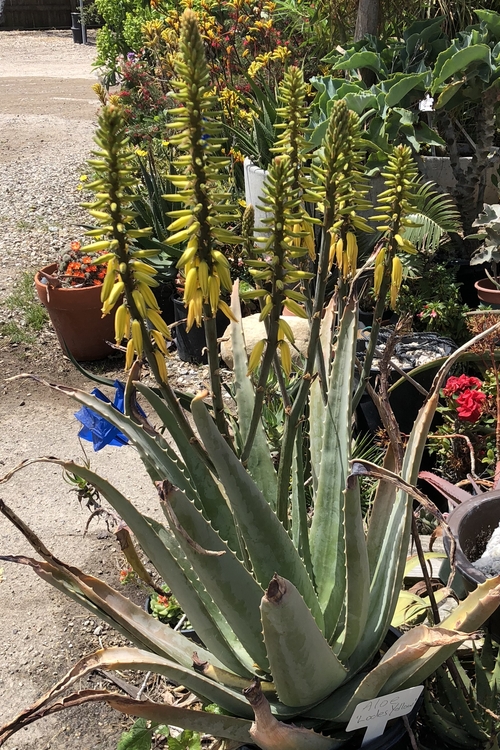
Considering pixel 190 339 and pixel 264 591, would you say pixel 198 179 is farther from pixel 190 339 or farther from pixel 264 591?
pixel 190 339

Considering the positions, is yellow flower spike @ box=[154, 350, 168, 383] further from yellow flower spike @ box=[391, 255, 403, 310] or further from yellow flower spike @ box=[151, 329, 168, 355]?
yellow flower spike @ box=[391, 255, 403, 310]

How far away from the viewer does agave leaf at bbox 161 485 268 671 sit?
1.20m

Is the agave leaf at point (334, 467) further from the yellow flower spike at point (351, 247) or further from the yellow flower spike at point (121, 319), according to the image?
the yellow flower spike at point (121, 319)

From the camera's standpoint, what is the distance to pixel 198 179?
99cm

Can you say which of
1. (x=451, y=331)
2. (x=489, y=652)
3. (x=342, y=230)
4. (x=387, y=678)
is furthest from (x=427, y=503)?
(x=451, y=331)

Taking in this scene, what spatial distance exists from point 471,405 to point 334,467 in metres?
1.11

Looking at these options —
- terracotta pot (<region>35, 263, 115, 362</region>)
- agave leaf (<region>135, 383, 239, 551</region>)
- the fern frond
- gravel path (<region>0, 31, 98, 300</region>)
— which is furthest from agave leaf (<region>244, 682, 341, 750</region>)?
terracotta pot (<region>35, 263, 115, 362</region>)

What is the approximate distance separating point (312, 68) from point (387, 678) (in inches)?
255

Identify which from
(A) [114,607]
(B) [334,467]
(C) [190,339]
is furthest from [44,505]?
(B) [334,467]

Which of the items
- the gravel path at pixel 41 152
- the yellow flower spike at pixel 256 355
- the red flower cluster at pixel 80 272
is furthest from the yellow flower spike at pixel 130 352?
the red flower cluster at pixel 80 272

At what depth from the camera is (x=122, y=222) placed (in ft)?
3.37

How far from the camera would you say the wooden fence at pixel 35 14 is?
85.4ft

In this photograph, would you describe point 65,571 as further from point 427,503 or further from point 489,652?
point 489,652

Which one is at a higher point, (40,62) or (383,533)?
(40,62)
